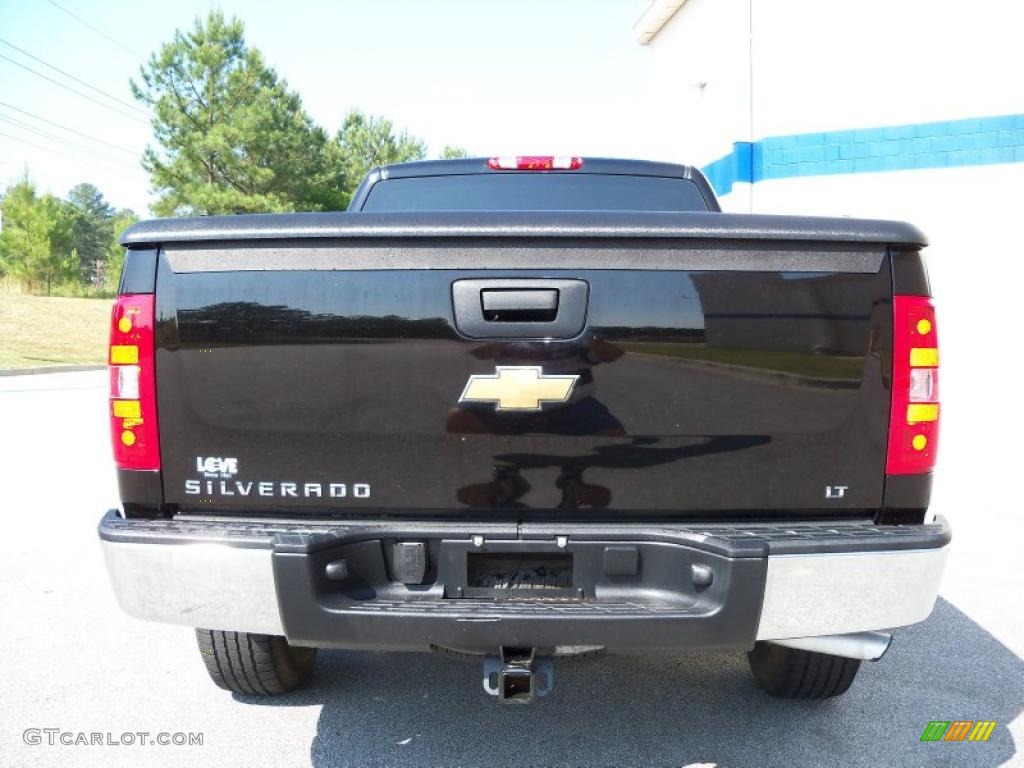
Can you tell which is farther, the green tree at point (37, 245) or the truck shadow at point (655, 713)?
the green tree at point (37, 245)

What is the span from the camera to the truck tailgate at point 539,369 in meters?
2.31

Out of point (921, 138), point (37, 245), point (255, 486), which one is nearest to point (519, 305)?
point (255, 486)

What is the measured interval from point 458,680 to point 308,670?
610mm

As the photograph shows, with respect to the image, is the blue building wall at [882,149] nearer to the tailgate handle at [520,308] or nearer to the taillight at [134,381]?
the tailgate handle at [520,308]

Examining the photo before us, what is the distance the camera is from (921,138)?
40.7 feet

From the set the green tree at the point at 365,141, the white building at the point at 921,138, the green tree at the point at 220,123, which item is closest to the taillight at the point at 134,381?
the white building at the point at 921,138

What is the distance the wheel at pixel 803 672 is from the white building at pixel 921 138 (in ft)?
24.2

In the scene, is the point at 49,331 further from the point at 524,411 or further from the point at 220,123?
the point at 524,411

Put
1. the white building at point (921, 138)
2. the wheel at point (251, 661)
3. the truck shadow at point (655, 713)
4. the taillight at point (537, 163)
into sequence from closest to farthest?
the truck shadow at point (655, 713), the wheel at point (251, 661), the taillight at point (537, 163), the white building at point (921, 138)

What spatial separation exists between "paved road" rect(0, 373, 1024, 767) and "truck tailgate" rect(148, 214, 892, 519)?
93cm

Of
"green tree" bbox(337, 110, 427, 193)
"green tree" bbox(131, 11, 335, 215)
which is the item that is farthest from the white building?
"green tree" bbox(337, 110, 427, 193)

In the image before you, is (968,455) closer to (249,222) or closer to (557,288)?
(557,288)

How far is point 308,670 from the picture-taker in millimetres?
3322

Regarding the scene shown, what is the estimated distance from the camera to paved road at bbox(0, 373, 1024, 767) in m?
2.85
